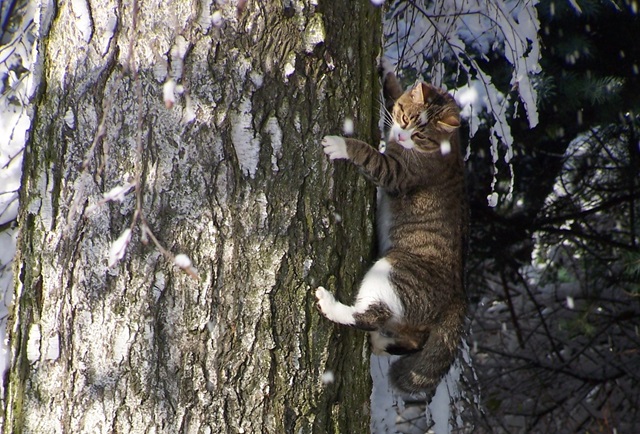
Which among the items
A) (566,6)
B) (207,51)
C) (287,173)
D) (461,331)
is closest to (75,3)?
(207,51)

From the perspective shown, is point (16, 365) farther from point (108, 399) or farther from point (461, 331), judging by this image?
point (461, 331)

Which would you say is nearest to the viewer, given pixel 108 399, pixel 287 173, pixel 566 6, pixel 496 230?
pixel 108 399

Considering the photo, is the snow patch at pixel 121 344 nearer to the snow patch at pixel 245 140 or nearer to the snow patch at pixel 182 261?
the snow patch at pixel 182 261

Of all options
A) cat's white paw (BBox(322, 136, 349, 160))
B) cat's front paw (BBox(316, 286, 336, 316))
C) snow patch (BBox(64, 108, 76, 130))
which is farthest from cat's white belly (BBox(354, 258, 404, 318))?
snow patch (BBox(64, 108, 76, 130))

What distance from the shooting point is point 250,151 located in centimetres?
191

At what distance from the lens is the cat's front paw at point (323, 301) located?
78.4 inches

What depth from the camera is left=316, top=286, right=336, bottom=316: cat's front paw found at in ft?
6.54

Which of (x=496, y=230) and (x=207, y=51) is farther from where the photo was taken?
(x=496, y=230)

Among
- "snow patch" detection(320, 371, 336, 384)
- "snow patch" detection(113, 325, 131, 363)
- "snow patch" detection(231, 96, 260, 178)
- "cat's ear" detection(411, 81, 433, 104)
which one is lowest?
"snow patch" detection(320, 371, 336, 384)

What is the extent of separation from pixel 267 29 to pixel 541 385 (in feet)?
13.2

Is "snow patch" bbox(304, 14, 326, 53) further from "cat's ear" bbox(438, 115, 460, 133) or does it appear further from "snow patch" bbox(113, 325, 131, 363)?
"cat's ear" bbox(438, 115, 460, 133)

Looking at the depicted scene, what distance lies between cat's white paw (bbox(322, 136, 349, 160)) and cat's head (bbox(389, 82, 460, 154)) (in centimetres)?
90

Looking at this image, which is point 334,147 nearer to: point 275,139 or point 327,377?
point 275,139

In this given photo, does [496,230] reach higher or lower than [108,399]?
higher
